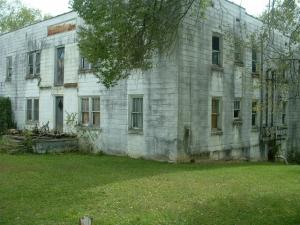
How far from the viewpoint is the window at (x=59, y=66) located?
81.1ft

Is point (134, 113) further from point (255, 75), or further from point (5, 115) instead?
point (5, 115)

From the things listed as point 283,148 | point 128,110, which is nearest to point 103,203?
point 128,110

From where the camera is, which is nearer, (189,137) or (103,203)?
(103,203)

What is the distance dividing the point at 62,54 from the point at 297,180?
15424 mm

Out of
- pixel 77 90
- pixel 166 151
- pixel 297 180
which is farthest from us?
pixel 77 90

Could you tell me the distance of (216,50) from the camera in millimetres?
21453

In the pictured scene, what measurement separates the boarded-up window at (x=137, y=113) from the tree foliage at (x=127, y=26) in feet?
20.0

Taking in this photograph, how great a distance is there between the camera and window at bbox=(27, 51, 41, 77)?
2695cm

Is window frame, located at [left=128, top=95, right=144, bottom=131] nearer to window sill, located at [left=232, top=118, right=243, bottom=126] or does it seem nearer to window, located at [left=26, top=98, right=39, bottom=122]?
window sill, located at [left=232, top=118, right=243, bottom=126]

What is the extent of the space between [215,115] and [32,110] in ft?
40.1

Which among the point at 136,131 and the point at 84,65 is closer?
the point at 136,131

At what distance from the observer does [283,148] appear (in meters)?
28.8

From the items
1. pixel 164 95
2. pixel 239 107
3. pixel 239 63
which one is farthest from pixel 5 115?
pixel 239 63

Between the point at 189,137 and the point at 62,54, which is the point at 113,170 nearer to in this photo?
the point at 189,137
